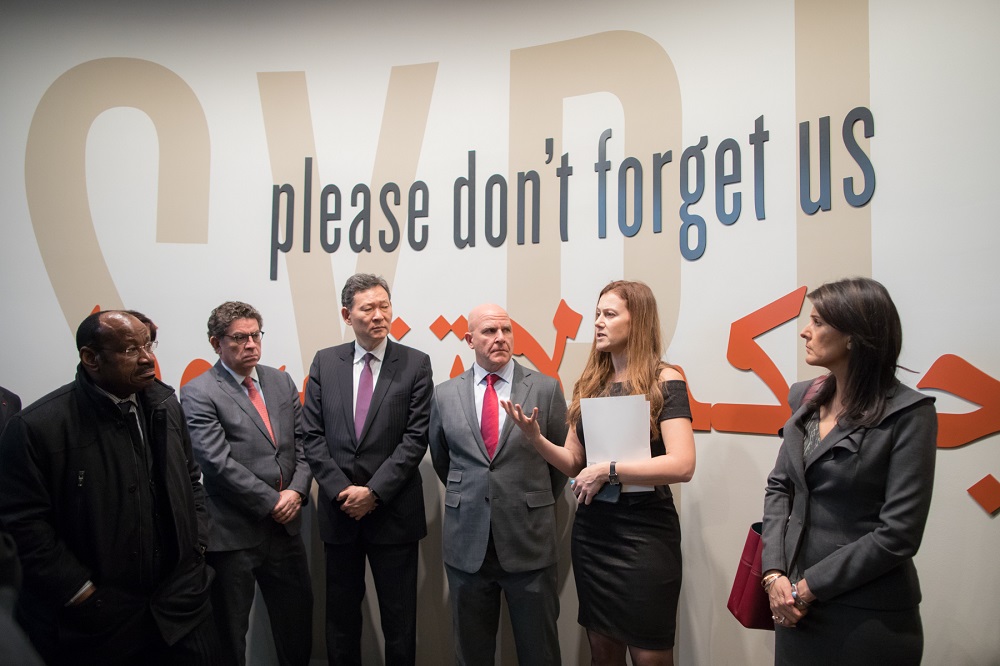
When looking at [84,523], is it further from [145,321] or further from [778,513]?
[778,513]

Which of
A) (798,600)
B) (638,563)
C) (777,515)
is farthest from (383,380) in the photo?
(798,600)

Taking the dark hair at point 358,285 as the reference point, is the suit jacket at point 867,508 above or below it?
below

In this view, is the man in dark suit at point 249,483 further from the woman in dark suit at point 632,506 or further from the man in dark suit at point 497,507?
the woman in dark suit at point 632,506

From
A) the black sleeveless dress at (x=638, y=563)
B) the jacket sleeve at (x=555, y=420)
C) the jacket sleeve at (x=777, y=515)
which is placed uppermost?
the jacket sleeve at (x=555, y=420)

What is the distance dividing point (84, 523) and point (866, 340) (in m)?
2.50

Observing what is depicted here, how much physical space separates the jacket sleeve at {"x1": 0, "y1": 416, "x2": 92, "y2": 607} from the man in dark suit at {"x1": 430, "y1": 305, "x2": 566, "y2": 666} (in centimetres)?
137

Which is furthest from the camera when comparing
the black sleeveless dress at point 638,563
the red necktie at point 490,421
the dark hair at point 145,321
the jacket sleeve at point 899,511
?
the red necktie at point 490,421

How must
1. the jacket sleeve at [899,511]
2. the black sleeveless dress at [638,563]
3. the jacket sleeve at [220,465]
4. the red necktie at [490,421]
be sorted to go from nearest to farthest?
the jacket sleeve at [899,511], the black sleeveless dress at [638,563], the red necktie at [490,421], the jacket sleeve at [220,465]

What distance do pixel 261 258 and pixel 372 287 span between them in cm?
110

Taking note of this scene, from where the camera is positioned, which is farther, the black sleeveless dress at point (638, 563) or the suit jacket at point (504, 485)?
the suit jacket at point (504, 485)

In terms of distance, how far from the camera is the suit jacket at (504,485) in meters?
2.60

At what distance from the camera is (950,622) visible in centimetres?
256

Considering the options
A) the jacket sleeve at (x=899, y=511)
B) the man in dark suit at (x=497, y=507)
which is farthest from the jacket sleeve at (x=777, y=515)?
the man in dark suit at (x=497, y=507)

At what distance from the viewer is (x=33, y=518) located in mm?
1939
